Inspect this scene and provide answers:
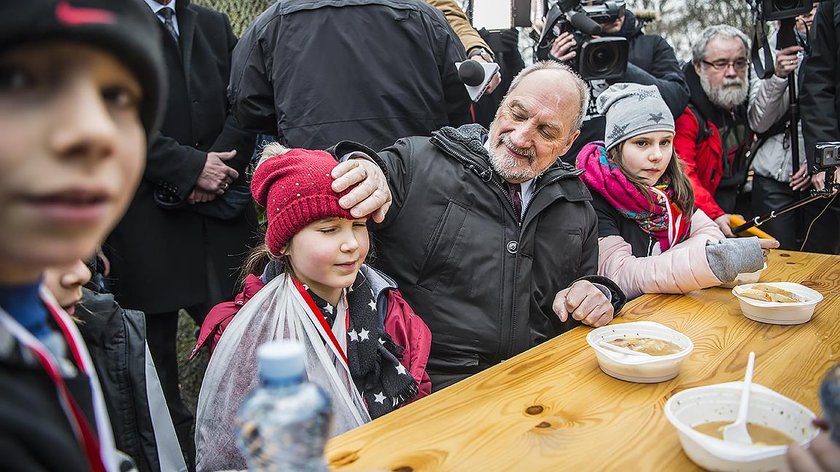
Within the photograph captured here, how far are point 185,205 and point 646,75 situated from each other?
241cm

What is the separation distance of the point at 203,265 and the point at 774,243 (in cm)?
227

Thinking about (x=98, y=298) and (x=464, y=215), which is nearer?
(x=98, y=298)

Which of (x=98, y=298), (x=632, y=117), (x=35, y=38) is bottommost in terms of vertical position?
(x=98, y=298)

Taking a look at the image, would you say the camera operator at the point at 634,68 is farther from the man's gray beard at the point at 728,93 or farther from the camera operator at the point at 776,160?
the camera operator at the point at 776,160

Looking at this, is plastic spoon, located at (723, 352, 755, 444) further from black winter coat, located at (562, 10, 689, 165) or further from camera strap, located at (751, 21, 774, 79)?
camera strap, located at (751, 21, 774, 79)

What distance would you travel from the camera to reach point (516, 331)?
1972mm

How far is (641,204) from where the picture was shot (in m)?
2.53

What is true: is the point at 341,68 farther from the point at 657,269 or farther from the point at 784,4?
the point at 784,4

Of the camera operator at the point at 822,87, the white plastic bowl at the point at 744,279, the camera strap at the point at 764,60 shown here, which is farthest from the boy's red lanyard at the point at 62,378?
the camera strap at the point at 764,60

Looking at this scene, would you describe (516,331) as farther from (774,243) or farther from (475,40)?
(475,40)

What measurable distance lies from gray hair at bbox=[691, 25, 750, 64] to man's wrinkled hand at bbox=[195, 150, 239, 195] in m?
3.05

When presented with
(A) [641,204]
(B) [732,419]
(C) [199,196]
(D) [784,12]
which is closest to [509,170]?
(A) [641,204]

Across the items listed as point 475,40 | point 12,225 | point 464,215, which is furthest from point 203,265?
point 12,225

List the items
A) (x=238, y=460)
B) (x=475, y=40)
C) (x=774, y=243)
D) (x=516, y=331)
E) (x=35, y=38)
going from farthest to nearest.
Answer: (x=475, y=40)
(x=774, y=243)
(x=516, y=331)
(x=238, y=460)
(x=35, y=38)
